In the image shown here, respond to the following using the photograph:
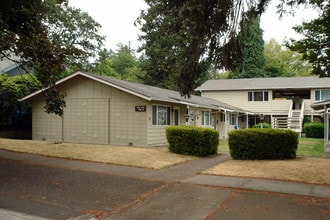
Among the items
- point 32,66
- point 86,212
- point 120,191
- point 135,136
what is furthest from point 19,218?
point 135,136

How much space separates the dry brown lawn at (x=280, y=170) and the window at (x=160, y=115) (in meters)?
7.11

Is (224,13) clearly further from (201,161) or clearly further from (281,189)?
(201,161)

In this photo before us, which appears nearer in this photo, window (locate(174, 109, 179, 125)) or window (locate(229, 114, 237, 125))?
window (locate(174, 109, 179, 125))

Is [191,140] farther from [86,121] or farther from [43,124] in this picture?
[43,124]

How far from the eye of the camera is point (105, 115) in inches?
747

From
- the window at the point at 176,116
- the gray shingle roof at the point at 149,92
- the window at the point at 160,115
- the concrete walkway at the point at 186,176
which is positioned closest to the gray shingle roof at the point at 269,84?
the gray shingle roof at the point at 149,92

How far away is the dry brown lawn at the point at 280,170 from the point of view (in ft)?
31.7

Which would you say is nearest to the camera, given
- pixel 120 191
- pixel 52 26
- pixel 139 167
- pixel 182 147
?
pixel 120 191

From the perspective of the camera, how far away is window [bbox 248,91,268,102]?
3712 centimetres

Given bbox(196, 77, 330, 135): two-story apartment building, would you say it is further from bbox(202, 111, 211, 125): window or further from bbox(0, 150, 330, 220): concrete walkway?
bbox(0, 150, 330, 220): concrete walkway

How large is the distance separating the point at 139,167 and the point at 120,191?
11.5 feet

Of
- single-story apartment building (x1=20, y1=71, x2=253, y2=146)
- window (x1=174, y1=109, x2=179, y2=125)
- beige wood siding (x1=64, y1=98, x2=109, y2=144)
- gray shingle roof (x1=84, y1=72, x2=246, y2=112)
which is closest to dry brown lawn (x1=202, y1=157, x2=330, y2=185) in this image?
single-story apartment building (x1=20, y1=71, x2=253, y2=146)

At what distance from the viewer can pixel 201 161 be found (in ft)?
44.3

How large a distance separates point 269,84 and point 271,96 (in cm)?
137
